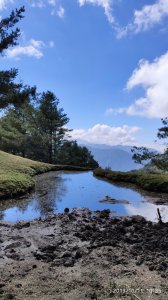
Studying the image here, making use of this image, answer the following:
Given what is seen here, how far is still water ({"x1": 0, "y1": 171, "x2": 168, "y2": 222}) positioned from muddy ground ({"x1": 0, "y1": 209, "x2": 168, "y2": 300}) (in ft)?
7.85

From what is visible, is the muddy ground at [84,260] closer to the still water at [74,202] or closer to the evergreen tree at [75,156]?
the still water at [74,202]

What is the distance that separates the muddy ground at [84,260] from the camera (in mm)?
5457

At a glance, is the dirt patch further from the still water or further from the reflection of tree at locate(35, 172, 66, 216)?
the reflection of tree at locate(35, 172, 66, 216)

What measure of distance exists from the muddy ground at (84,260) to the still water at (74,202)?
2.39 m

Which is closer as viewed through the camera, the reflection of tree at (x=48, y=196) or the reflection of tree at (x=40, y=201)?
the reflection of tree at (x=40, y=201)

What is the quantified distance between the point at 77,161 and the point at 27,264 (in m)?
42.1

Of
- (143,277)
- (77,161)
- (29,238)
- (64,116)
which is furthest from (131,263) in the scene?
(64,116)

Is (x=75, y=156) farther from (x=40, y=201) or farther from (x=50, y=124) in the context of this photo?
(x=40, y=201)

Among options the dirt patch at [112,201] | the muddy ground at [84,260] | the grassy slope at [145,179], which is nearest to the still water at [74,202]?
the dirt patch at [112,201]

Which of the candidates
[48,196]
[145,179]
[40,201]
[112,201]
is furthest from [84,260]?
[145,179]

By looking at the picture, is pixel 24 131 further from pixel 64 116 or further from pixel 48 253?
pixel 48 253

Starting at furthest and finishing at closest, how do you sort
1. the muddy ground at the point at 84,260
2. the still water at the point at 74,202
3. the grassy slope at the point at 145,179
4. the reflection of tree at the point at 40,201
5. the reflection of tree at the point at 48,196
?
the grassy slope at the point at 145,179, the reflection of tree at the point at 48,196, the reflection of tree at the point at 40,201, the still water at the point at 74,202, the muddy ground at the point at 84,260

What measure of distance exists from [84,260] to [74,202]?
8524mm

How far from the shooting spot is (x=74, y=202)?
1556 centimetres
